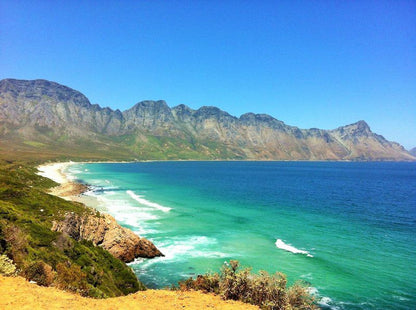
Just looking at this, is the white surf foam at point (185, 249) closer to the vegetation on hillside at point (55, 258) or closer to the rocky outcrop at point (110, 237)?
the rocky outcrop at point (110, 237)

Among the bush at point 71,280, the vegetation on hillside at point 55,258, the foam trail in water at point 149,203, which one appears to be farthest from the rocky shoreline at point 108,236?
the foam trail in water at point 149,203

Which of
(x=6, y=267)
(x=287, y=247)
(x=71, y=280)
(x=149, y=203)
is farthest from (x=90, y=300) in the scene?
(x=149, y=203)

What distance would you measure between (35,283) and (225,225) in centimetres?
4364

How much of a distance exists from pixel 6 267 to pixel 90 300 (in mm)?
5471

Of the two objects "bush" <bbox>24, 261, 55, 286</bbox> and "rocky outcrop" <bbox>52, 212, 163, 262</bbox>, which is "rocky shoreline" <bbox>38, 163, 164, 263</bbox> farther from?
"bush" <bbox>24, 261, 55, 286</bbox>

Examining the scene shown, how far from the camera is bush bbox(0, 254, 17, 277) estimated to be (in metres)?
15.5

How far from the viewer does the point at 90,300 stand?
50.6ft

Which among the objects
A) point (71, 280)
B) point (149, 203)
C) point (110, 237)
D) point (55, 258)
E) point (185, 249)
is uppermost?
point (71, 280)

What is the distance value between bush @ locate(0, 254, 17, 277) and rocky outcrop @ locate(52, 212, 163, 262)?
58.4 feet

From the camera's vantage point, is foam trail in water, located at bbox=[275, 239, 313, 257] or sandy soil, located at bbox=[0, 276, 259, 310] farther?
foam trail in water, located at bbox=[275, 239, 313, 257]

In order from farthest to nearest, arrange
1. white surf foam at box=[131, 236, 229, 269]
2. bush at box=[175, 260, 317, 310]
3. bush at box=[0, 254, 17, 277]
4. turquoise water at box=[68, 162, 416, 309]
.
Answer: white surf foam at box=[131, 236, 229, 269], turquoise water at box=[68, 162, 416, 309], bush at box=[175, 260, 317, 310], bush at box=[0, 254, 17, 277]

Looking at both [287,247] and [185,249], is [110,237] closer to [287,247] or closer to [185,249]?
[185,249]

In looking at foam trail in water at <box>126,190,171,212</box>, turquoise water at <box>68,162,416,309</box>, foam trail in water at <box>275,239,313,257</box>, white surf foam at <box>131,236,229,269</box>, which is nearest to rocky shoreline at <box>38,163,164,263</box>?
white surf foam at <box>131,236,229,269</box>

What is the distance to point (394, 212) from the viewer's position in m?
71.6
